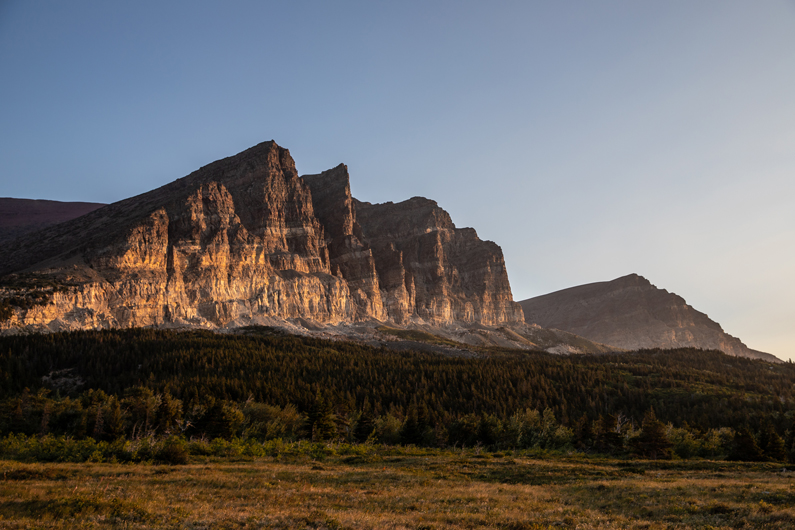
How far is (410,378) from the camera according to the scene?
122 m

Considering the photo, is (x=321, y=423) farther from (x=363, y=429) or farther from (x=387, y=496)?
(x=387, y=496)

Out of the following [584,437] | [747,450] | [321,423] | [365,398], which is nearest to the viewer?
[747,450]

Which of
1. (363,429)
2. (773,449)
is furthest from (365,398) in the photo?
(773,449)

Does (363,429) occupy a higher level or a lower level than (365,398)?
lower

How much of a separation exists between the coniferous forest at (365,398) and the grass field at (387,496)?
21.8 metres

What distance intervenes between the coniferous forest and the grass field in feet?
71.6

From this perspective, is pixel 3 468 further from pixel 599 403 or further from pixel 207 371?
pixel 599 403

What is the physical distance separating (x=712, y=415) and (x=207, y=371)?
344 ft

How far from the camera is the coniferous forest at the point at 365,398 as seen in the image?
65.2m

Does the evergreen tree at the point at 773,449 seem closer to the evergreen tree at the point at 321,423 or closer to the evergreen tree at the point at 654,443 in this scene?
the evergreen tree at the point at 654,443

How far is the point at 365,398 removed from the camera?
339 feet

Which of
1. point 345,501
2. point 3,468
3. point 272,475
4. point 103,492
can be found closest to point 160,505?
point 103,492

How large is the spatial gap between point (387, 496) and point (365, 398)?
7710 cm

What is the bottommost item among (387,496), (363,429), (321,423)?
(363,429)
